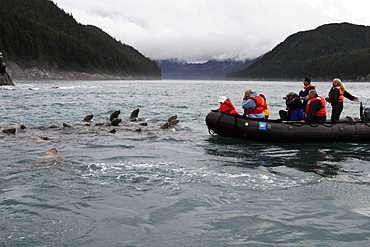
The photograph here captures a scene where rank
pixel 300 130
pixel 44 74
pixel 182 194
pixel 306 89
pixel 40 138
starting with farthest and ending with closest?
pixel 44 74 → pixel 306 89 → pixel 40 138 → pixel 300 130 → pixel 182 194

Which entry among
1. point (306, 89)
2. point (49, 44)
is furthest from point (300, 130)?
point (49, 44)

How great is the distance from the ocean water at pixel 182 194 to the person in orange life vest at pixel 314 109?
4.38ft

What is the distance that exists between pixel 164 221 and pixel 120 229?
80 cm

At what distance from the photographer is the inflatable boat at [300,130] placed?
13.8m

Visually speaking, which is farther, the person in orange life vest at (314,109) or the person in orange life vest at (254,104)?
the person in orange life vest at (254,104)

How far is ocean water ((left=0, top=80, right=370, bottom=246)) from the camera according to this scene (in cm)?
590

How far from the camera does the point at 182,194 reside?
780 centimetres

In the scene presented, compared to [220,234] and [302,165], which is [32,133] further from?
[220,234]

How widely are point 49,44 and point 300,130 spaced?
133 meters

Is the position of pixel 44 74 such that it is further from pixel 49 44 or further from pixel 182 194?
pixel 182 194

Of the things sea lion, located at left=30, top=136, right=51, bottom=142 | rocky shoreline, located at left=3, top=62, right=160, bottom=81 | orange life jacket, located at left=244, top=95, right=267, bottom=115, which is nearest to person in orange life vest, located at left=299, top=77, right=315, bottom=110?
orange life jacket, located at left=244, top=95, right=267, bottom=115

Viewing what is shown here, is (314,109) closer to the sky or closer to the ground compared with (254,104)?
closer to the ground

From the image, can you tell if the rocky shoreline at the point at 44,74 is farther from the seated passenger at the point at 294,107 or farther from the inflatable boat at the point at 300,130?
the seated passenger at the point at 294,107

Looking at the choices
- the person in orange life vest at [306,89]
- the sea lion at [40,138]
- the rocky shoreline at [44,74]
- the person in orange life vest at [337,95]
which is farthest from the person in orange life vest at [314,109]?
the rocky shoreline at [44,74]
